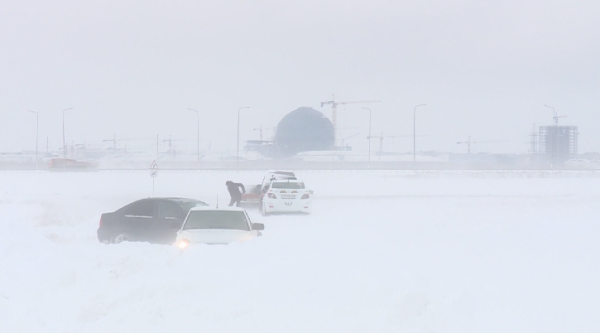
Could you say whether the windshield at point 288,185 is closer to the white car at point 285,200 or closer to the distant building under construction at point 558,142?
the white car at point 285,200

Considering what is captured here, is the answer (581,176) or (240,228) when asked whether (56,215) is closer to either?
(240,228)

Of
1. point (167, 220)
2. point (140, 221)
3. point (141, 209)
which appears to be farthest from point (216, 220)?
point (141, 209)

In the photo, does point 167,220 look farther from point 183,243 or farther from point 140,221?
point 183,243

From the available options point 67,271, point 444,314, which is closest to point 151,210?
point 67,271

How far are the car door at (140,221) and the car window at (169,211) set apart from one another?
160mm

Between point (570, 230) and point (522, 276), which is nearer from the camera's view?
point (522, 276)

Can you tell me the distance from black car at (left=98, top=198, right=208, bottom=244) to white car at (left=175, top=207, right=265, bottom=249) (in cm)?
244

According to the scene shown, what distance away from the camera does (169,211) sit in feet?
49.3

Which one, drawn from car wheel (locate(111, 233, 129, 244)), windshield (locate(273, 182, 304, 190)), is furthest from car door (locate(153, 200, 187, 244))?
windshield (locate(273, 182, 304, 190))

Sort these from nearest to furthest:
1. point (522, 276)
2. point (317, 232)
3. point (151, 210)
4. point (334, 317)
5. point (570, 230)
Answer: point (334, 317) < point (522, 276) < point (570, 230) < point (151, 210) < point (317, 232)

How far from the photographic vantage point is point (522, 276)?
28.2 feet

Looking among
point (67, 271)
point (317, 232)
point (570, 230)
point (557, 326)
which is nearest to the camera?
point (557, 326)

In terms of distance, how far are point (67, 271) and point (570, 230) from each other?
10.3 m

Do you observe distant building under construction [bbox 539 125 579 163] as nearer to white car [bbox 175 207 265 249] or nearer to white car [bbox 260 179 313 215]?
white car [bbox 260 179 313 215]
